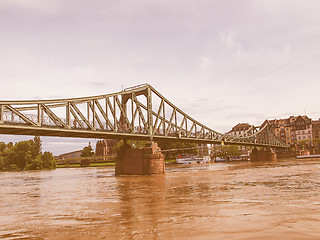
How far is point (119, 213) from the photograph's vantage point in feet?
42.3

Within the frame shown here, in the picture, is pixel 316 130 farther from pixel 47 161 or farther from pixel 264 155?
pixel 47 161

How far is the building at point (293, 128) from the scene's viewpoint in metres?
154

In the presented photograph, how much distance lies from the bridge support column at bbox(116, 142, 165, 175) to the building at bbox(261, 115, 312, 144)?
4767 inches

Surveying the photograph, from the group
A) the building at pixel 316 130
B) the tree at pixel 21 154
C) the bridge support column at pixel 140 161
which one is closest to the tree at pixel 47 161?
the tree at pixel 21 154

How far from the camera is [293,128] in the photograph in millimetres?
159375

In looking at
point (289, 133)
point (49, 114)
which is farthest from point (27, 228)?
point (289, 133)

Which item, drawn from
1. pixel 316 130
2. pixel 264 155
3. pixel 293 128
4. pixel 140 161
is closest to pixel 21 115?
pixel 140 161

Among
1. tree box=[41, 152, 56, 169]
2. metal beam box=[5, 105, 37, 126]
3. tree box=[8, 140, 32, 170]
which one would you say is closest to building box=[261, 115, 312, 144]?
tree box=[41, 152, 56, 169]

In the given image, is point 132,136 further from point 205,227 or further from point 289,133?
point 289,133

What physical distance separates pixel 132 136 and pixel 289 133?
13590 cm

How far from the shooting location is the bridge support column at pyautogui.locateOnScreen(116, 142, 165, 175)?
151ft

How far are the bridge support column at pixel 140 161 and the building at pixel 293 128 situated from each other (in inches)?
4767

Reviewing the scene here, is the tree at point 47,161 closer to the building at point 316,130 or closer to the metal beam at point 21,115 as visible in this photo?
the metal beam at point 21,115

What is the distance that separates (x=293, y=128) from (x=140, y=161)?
13572 cm
